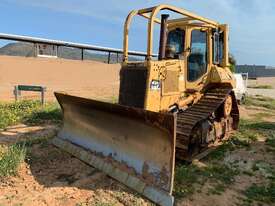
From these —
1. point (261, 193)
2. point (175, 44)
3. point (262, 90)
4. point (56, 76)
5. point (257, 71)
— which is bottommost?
point (261, 193)

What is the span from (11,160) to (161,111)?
2694 millimetres

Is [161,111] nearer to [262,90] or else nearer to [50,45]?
[50,45]

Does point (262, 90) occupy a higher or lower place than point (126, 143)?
higher

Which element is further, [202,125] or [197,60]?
[197,60]

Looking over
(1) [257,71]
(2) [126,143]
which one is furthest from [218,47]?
(1) [257,71]

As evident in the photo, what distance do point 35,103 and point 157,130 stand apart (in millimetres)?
7331

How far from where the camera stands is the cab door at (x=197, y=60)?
732 centimetres

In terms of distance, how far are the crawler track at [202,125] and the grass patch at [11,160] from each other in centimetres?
259

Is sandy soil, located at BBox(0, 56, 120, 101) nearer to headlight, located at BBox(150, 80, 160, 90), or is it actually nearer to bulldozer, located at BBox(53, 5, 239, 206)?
bulldozer, located at BBox(53, 5, 239, 206)

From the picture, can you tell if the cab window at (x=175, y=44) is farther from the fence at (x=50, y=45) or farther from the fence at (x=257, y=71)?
the fence at (x=257, y=71)

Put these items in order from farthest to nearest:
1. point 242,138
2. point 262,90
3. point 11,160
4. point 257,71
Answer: point 257,71, point 262,90, point 242,138, point 11,160

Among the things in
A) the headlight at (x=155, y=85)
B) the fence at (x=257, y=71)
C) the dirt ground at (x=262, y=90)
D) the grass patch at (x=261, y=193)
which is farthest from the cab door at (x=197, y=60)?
the fence at (x=257, y=71)

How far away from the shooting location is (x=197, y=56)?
748 cm

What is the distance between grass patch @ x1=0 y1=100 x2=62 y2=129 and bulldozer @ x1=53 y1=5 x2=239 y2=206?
2.38 metres
